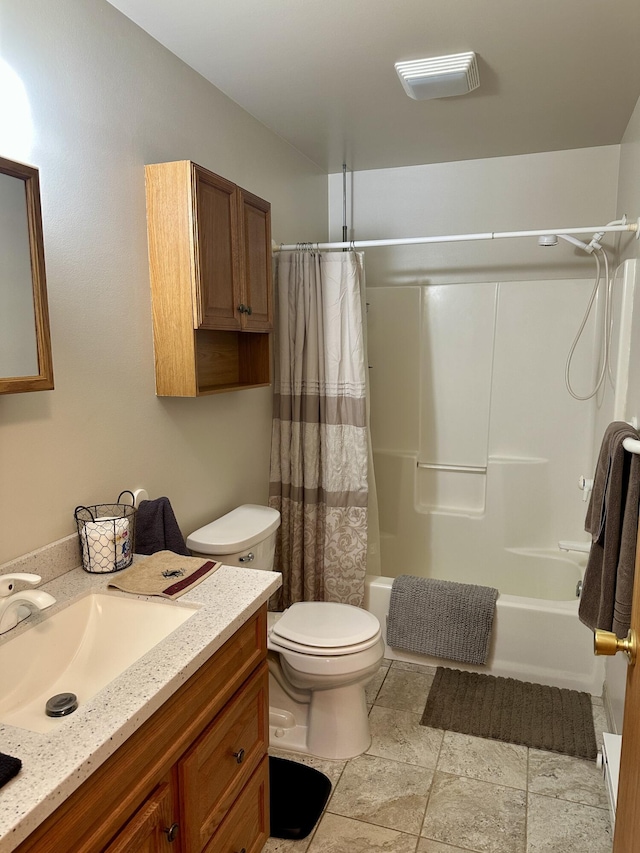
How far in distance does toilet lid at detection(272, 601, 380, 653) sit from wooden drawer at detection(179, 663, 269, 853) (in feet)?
1.52

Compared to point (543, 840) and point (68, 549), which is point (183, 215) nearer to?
point (68, 549)

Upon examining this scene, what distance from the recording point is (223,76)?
2168 mm

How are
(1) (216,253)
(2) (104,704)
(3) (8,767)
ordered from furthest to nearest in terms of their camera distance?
(1) (216,253) < (2) (104,704) < (3) (8,767)

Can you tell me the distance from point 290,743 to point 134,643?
110cm

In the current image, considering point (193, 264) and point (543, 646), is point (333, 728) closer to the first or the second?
point (543, 646)

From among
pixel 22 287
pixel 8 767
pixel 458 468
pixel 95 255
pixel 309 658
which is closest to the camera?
pixel 8 767

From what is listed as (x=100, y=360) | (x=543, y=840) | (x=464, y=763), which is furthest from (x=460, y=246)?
(x=543, y=840)

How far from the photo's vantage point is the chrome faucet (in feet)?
4.15

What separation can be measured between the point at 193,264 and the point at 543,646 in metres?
2.08

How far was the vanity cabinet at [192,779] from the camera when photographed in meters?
0.98

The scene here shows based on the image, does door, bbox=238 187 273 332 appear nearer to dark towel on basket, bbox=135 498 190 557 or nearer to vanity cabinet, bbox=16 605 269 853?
dark towel on basket, bbox=135 498 190 557

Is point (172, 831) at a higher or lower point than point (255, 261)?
lower

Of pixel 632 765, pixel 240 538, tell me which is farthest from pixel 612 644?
pixel 240 538

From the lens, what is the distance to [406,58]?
203 centimetres
